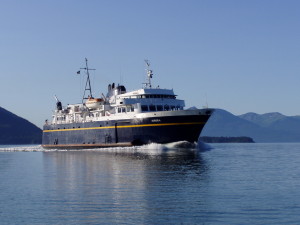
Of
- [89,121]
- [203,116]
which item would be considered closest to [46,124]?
[89,121]

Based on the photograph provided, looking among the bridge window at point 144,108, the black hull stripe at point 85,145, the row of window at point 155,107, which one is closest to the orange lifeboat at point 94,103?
the black hull stripe at point 85,145

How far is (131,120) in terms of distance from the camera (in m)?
61.1

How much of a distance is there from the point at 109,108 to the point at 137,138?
887cm

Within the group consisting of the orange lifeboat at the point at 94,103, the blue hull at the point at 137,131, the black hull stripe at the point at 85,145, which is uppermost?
the orange lifeboat at the point at 94,103

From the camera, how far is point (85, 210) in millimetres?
18547

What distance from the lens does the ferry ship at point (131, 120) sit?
188 feet

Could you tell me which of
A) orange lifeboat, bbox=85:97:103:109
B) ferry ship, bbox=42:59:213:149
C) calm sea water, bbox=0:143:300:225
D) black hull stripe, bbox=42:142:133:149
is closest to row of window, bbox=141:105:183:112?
ferry ship, bbox=42:59:213:149

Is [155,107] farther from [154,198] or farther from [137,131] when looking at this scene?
[154,198]

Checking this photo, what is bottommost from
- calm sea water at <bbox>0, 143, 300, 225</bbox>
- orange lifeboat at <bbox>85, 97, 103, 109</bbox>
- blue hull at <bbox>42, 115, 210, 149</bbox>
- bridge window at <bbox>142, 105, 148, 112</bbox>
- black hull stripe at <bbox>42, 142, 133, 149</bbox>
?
calm sea water at <bbox>0, 143, 300, 225</bbox>

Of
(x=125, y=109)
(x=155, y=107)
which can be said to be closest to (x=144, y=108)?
(x=155, y=107)

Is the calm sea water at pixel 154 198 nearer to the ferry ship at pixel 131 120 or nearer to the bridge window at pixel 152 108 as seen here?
the ferry ship at pixel 131 120

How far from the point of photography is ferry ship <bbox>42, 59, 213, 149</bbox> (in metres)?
57.4

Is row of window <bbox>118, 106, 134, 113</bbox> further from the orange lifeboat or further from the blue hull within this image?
the orange lifeboat

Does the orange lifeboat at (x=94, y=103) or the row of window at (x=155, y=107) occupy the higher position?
the orange lifeboat at (x=94, y=103)
